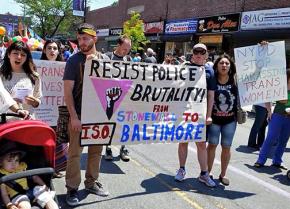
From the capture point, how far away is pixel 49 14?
183ft

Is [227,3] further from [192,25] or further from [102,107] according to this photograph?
[102,107]

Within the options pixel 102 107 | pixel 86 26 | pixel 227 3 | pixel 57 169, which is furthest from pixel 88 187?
pixel 227 3

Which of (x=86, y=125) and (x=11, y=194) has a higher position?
(x=86, y=125)

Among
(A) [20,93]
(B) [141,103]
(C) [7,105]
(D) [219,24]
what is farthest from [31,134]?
(D) [219,24]

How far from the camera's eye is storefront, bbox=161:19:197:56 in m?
28.2

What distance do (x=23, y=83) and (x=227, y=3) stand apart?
77.2 feet

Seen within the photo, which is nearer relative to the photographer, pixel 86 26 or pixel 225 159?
pixel 86 26

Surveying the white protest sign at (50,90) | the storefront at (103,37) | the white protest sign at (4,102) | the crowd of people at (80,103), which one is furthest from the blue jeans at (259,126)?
the storefront at (103,37)

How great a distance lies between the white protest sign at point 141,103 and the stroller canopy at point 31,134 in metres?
1.00

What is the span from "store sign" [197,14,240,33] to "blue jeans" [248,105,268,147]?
606 inches

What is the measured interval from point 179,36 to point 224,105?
24.2m

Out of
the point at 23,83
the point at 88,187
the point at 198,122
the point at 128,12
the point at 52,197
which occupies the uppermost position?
the point at 128,12

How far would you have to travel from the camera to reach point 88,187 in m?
5.28

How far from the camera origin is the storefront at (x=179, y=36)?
2825 cm
